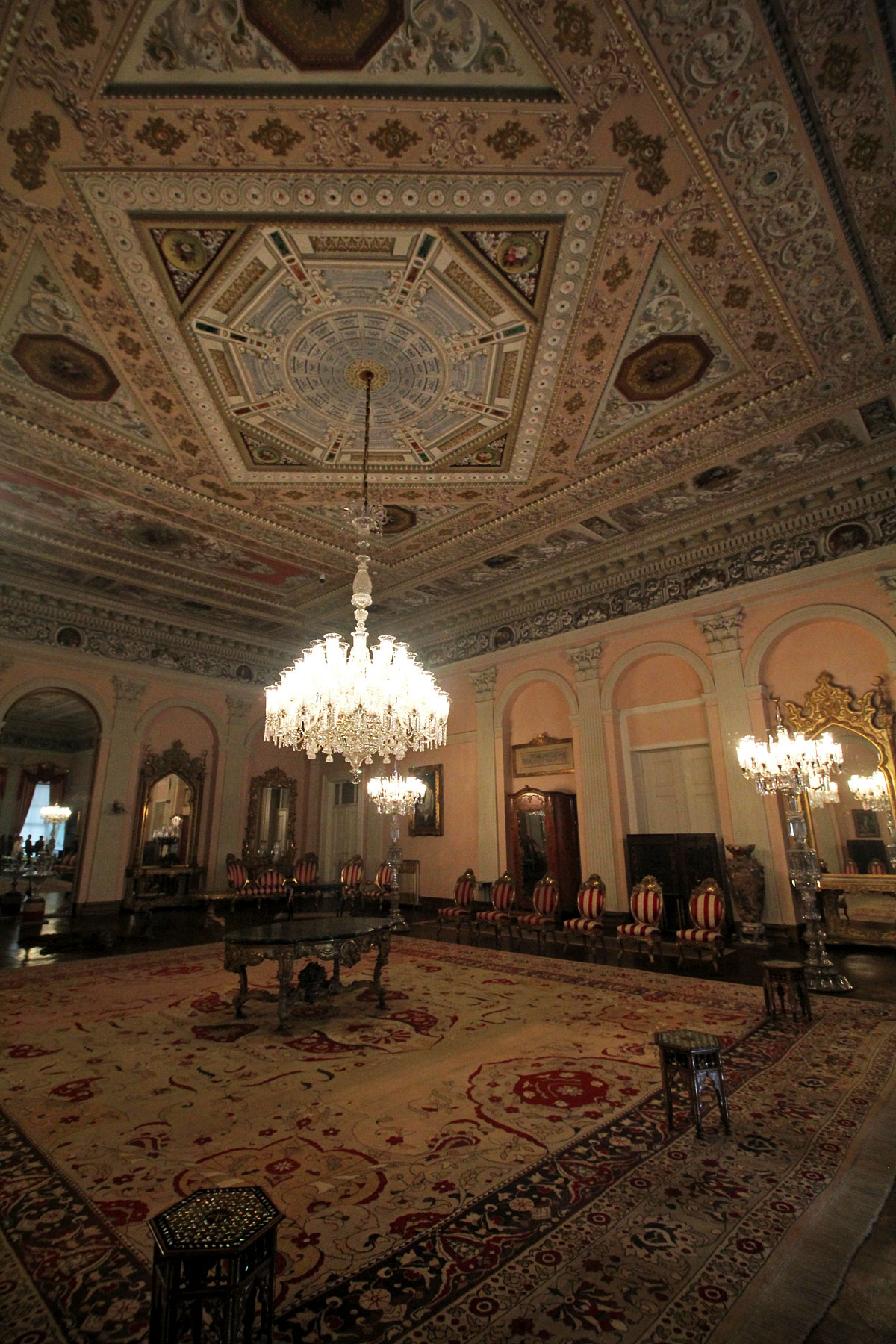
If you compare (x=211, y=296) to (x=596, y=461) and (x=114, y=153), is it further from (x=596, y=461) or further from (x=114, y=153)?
(x=596, y=461)

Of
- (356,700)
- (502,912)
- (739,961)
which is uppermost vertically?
(356,700)


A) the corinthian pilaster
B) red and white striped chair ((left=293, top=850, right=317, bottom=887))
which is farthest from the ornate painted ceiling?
red and white striped chair ((left=293, top=850, right=317, bottom=887))

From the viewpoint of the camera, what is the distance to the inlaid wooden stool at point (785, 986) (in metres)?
4.35

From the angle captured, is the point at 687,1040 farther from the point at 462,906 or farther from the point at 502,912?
the point at 462,906

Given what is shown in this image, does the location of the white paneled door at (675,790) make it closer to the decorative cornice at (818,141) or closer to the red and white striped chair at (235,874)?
the decorative cornice at (818,141)

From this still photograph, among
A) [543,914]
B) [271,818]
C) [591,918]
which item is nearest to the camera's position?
[591,918]

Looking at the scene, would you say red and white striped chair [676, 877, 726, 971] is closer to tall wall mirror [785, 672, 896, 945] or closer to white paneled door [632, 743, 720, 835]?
tall wall mirror [785, 672, 896, 945]

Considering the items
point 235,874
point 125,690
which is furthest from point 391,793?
point 125,690

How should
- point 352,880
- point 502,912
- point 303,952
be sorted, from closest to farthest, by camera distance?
point 303,952 → point 502,912 → point 352,880

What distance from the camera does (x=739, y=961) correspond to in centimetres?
633

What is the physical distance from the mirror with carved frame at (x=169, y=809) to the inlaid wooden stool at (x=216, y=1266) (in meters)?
10.4

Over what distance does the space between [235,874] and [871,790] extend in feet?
31.6

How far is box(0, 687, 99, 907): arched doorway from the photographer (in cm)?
1611

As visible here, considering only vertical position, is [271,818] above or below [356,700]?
below
